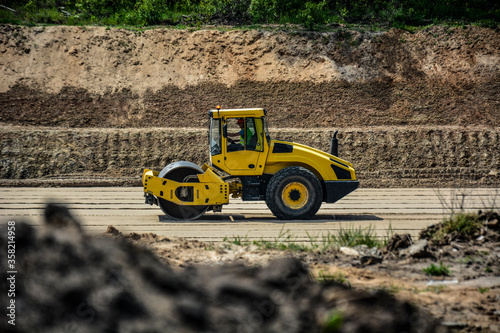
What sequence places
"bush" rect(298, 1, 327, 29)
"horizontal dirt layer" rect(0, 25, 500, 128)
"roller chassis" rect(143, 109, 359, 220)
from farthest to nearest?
"bush" rect(298, 1, 327, 29), "horizontal dirt layer" rect(0, 25, 500, 128), "roller chassis" rect(143, 109, 359, 220)

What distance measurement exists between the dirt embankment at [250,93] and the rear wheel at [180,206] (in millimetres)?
6496

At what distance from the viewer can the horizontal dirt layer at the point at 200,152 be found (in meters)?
15.0

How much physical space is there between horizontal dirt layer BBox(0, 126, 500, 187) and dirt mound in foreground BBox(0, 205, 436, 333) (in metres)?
11.2

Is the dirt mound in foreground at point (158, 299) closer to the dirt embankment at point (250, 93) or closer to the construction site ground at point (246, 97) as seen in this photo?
the construction site ground at point (246, 97)

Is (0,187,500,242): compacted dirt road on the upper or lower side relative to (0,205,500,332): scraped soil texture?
lower

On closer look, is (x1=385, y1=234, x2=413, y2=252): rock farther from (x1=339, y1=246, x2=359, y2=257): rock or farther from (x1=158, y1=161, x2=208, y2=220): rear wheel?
(x1=158, y1=161, x2=208, y2=220): rear wheel

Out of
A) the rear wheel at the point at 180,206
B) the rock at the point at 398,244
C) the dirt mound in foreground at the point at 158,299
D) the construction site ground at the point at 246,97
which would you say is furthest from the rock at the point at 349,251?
the construction site ground at the point at 246,97

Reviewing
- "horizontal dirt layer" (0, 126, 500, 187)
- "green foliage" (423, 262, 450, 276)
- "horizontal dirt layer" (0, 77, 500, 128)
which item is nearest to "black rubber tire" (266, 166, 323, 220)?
"green foliage" (423, 262, 450, 276)

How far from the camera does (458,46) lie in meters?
20.7

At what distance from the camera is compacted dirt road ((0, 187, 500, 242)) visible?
8.10m

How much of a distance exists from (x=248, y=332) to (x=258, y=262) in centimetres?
272

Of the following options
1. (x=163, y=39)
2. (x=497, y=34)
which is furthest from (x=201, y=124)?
(x=497, y=34)

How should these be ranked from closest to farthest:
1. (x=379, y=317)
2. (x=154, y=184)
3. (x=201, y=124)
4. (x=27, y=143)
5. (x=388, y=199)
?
1. (x=379, y=317)
2. (x=154, y=184)
3. (x=388, y=199)
4. (x=27, y=143)
5. (x=201, y=124)

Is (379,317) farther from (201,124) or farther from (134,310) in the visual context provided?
(201,124)
